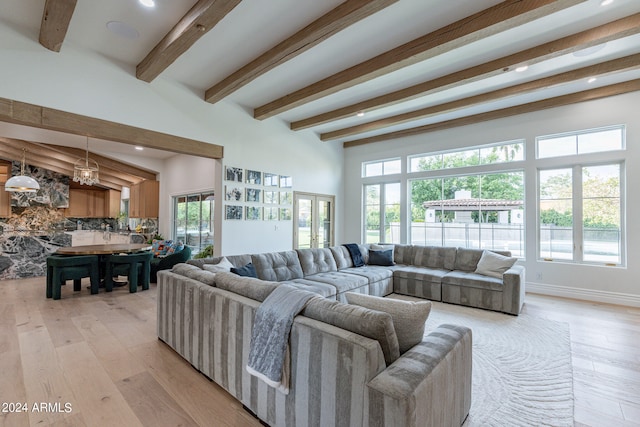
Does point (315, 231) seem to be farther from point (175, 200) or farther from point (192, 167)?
point (175, 200)

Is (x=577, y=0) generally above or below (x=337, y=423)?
above

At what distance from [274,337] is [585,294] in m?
5.49

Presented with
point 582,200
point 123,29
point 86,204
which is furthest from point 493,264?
point 86,204

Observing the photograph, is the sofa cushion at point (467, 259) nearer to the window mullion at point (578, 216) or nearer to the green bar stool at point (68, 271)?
the window mullion at point (578, 216)

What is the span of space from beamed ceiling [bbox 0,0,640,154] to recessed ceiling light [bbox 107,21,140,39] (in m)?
0.05

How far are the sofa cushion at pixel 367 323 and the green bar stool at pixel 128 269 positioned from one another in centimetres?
468

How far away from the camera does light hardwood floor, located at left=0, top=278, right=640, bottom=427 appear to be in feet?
6.22

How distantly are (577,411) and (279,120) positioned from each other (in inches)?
230

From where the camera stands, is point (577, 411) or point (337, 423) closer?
point (337, 423)

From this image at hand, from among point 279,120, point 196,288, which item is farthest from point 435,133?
point 196,288

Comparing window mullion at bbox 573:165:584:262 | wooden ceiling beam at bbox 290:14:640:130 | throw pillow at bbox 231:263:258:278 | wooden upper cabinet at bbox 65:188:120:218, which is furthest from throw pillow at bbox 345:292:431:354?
wooden upper cabinet at bbox 65:188:120:218

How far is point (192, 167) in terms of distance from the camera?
22.2 feet

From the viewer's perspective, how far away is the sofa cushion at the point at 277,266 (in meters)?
3.79

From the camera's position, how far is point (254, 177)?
214 inches
